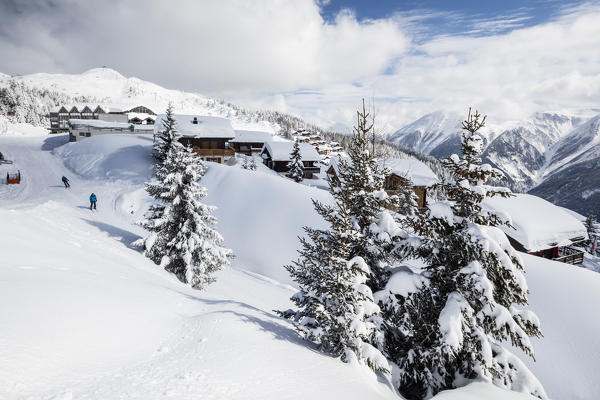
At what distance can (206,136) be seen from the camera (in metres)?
47.9

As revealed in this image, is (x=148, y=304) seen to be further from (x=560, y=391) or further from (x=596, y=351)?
(x=596, y=351)

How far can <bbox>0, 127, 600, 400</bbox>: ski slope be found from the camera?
5.24m

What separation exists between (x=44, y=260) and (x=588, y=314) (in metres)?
22.4

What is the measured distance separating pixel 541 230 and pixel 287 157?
45050 mm

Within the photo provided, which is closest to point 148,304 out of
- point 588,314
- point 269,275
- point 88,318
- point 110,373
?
point 88,318

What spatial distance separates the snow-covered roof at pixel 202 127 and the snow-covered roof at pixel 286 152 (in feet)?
48.3

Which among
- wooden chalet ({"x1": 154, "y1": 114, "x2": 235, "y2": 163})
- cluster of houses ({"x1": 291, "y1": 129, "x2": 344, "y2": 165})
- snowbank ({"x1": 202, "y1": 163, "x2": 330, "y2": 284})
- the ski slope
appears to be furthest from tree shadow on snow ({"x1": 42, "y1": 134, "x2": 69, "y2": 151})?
cluster of houses ({"x1": 291, "y1": 129, "x2": 344, "y2": 165})

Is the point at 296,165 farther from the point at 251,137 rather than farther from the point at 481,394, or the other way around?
the point at 481,394

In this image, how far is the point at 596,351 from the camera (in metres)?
12.6

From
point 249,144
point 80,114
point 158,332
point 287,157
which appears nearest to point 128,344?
point 158,332

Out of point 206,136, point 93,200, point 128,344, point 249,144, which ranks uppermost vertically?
point 249,144

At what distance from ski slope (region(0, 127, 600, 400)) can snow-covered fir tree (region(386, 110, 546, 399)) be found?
77cm

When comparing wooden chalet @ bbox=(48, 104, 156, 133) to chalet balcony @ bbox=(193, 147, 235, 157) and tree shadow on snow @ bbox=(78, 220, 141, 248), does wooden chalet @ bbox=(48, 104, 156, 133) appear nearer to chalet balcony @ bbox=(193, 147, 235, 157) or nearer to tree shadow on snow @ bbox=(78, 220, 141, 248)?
chalet balcony @ bbox=(193, 147, 235, 157)

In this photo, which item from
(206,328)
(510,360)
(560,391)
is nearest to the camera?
(206,328)
